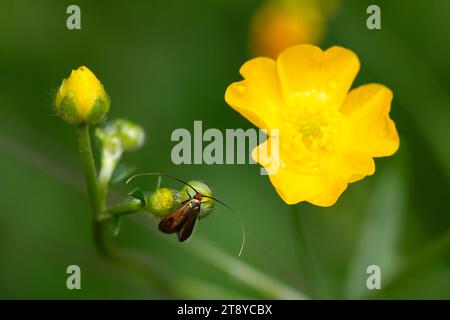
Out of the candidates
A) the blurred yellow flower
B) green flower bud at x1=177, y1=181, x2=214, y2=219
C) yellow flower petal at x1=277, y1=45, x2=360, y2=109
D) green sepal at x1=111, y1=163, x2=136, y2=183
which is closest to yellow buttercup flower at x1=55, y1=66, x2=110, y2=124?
green sepal at x1=111, y1=163, x2=136, y2=183

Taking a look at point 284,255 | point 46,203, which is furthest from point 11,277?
point 284,255

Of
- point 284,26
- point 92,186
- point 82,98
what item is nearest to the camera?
point 82,98

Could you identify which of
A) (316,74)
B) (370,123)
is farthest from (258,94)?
(370,123)

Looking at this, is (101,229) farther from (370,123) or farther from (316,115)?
(370,123)

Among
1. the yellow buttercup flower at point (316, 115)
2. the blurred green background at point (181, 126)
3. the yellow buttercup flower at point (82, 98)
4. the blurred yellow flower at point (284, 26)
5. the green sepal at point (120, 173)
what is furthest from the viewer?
the blurred yellow flower at point (284, 26)

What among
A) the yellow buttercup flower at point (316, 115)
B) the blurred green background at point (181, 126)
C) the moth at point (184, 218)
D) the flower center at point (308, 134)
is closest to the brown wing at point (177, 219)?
the moth at point (184, 218)

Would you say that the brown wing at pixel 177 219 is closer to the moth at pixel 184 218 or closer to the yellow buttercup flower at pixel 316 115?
the moth at pixel 184 218

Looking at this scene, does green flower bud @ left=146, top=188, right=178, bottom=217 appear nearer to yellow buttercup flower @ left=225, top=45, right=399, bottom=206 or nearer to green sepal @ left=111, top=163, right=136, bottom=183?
green sepal @ left=111, top=163, right=136, bottom=183
